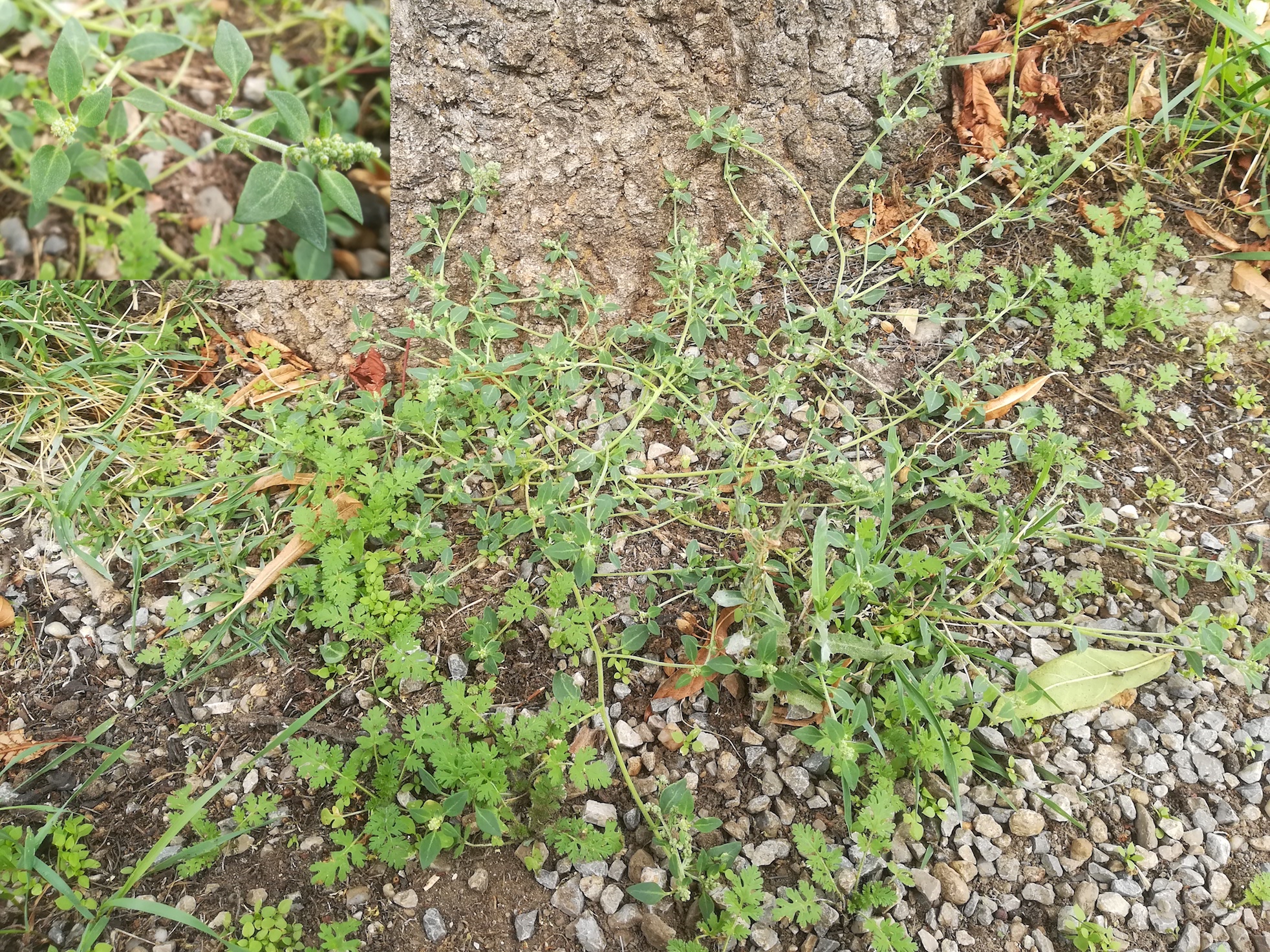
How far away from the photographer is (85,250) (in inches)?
115

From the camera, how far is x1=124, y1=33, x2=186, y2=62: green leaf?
242cm

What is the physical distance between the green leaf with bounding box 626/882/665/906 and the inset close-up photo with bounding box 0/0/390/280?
7.25 feet

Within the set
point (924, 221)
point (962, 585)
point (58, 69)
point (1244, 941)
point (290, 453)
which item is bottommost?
point (1244, 941)

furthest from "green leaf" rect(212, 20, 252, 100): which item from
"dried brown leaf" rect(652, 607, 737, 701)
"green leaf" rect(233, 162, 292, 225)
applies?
"dried brown leaf" rect(652, 607, 737, 701)

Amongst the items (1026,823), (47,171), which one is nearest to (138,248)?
(47,171)

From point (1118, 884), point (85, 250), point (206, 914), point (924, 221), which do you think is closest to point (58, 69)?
point (85, 250)

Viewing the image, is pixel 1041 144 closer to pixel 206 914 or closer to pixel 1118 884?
pixel 1118 884

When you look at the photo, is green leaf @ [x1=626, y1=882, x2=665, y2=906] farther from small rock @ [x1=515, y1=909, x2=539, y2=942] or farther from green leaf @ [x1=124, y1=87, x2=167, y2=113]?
green leaf @ [x1=124, y1=87, x2=167, y2=113]

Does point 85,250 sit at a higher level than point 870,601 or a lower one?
higher

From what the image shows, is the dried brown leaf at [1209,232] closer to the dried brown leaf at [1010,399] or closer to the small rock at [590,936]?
the dried brown leaf at [1010,399]

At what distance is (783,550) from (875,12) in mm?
1690

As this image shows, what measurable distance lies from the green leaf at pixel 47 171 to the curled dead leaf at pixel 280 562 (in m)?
1.23

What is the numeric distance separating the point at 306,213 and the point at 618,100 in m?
1.00

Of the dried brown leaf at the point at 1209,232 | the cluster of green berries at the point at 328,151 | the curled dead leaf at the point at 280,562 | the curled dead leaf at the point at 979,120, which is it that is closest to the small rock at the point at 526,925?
the curled dead leaf at the point at 280,562
